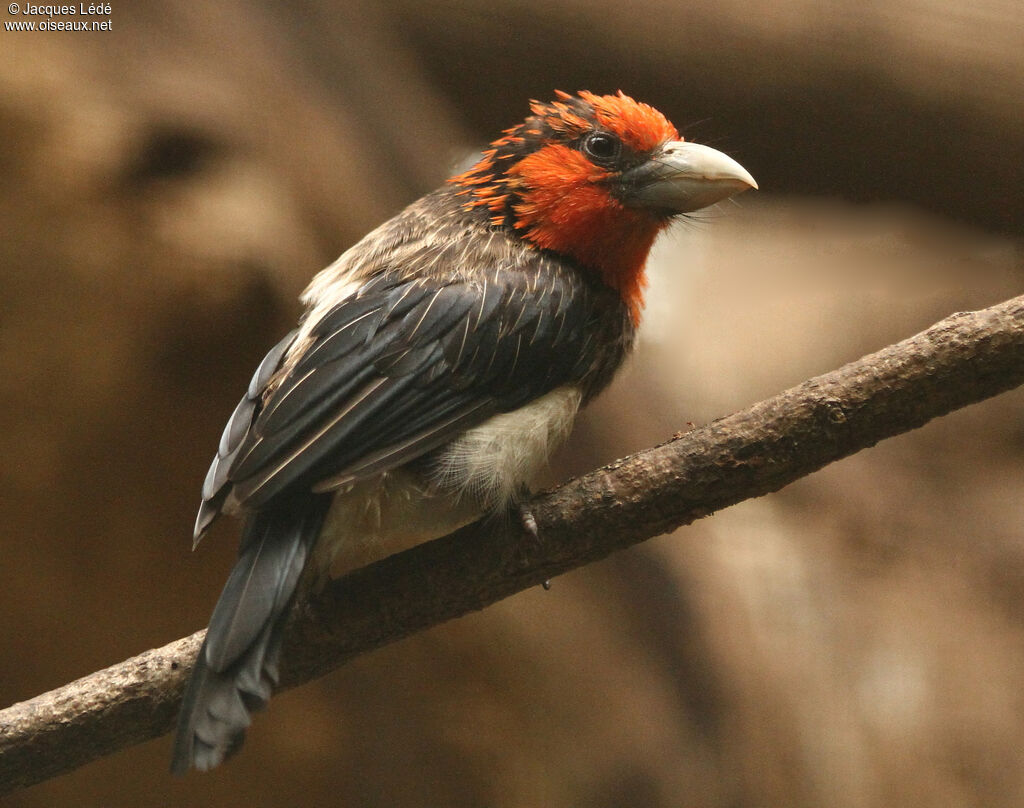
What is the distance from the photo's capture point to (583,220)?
9.02 ft

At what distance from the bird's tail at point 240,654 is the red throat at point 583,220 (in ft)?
3.56

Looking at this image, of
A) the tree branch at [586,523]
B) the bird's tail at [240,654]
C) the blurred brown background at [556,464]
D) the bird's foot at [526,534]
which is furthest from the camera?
the blurred brown background at [556,464]

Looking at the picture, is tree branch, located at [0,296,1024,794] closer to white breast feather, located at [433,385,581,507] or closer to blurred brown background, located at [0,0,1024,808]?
white breast feather, located at [433,385,581,507]

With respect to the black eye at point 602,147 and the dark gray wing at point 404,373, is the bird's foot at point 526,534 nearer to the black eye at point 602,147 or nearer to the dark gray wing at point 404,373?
the dark gray wing at point 404,373

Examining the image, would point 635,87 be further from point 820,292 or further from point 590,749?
point 590,749

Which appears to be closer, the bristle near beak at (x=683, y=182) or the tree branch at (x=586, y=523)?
the tree branch at (x=586, y=523)

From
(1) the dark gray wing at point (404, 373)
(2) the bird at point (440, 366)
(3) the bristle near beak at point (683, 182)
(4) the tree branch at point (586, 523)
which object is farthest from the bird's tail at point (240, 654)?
(3) the bristle near beak at point (683, 182)

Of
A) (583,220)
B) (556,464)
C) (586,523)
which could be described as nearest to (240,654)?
(586,523)

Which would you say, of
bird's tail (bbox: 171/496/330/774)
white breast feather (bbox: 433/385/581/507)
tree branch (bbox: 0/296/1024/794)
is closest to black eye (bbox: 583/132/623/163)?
white breast feather (bbox: 433/385/581/507)

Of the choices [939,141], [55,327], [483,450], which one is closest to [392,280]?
[483,450]

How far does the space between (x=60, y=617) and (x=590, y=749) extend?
230 cm

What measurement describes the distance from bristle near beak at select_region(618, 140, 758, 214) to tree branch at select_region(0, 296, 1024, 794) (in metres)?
0.72

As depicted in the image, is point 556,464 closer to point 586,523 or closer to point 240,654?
point 586,523

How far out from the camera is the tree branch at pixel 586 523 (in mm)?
2223
